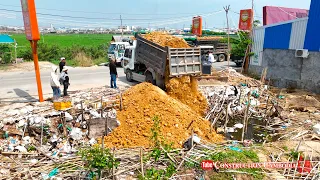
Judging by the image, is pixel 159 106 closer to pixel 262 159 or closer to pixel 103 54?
pixel 262 159

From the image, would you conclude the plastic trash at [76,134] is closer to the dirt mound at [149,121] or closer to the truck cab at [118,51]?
the dirt mound at [149,121]

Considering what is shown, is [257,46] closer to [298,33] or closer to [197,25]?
[298,33]

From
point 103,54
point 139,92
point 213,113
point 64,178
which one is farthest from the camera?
point 103,54

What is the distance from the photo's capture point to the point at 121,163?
5.83 meters

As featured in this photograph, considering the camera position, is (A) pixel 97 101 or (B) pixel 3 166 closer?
(B) pixel 3 166

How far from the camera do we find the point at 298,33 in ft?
48.3

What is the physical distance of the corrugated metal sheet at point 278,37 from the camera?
50.7 ft

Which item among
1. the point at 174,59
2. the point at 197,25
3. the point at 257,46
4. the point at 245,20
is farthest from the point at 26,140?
the point at 197,25

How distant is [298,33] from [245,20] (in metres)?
6.92

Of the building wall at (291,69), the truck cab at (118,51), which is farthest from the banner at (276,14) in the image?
the truck cab at (118,51)

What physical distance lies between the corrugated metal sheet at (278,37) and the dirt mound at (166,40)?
7688 millimetres

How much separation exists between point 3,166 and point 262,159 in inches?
244

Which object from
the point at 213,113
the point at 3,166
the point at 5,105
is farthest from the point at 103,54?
the point at 3,166

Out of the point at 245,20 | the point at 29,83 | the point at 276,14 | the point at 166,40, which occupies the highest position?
the point at 276,14
